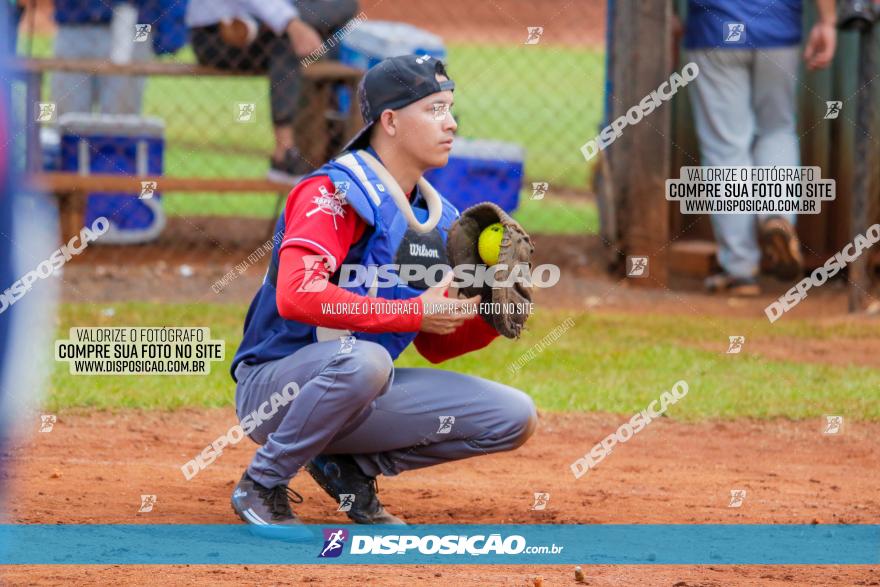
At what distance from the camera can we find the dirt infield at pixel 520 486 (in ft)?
13.3

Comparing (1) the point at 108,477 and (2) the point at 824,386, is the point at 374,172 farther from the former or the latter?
(2) the point at 824,386

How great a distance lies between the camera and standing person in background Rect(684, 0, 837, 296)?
343 inches

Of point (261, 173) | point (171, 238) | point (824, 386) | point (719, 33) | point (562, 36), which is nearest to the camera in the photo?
point (824, 386)

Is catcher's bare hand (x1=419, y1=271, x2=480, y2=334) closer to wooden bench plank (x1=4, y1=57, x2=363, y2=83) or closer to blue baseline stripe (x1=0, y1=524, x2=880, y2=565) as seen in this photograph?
blue baseline stripe (x1=0, y1=524, x2=880, y2=565)

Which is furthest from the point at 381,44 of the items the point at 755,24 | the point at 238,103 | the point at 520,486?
the point at 520,486

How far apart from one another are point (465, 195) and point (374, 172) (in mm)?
5076

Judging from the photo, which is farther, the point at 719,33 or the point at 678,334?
the point at 719,33

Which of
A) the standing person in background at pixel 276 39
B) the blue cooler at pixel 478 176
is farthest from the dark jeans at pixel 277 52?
the blue cooler at pixel 478 176

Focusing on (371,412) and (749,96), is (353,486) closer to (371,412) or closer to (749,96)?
(371,412)

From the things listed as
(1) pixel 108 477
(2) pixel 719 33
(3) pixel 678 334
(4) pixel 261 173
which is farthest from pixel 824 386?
(4) pixel 261 173

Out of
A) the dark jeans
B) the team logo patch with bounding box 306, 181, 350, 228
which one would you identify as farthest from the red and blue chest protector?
the dark jeans

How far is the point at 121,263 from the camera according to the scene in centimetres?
955

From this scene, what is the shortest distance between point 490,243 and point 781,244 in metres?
4.48

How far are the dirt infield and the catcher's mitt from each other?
0.74 metres
